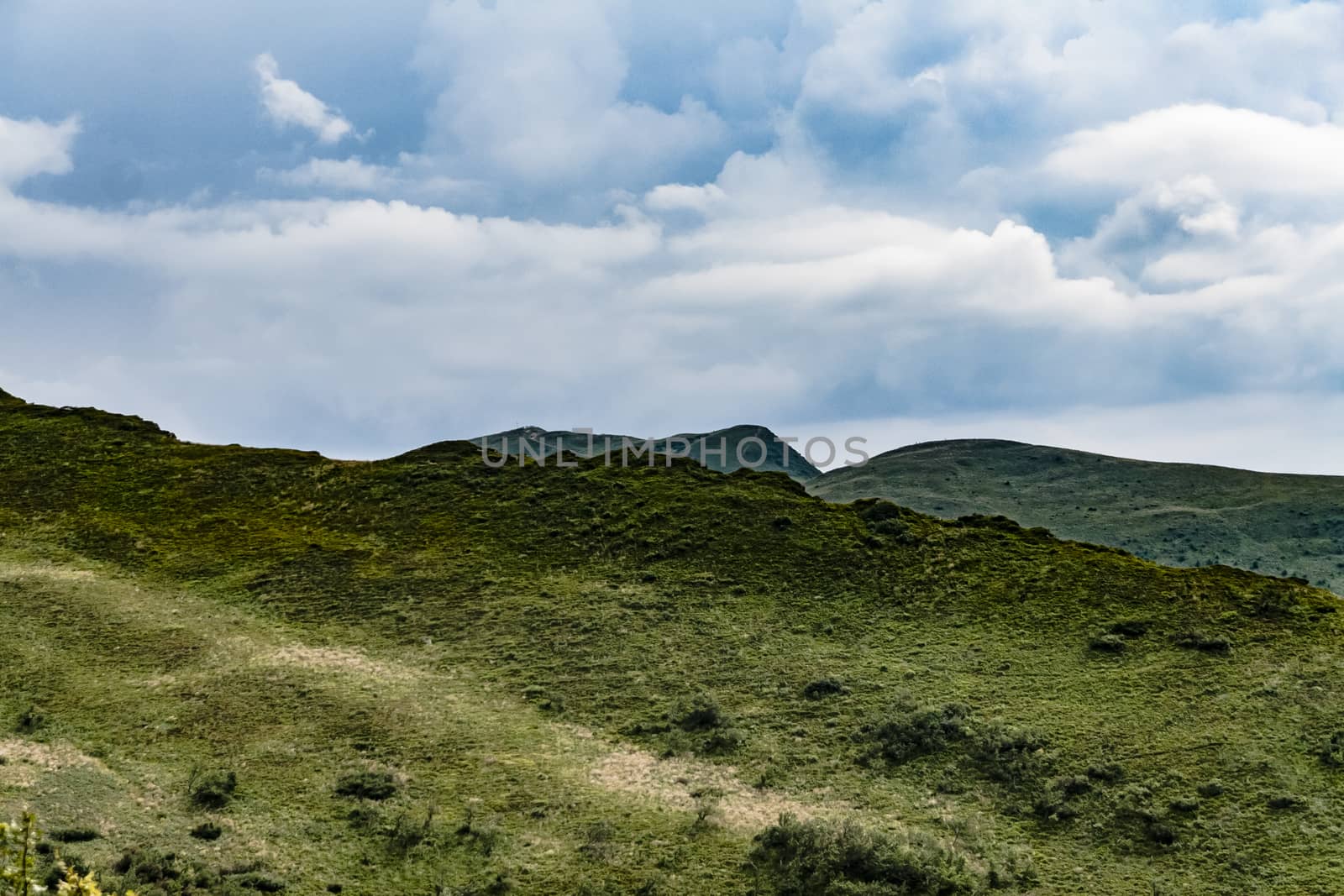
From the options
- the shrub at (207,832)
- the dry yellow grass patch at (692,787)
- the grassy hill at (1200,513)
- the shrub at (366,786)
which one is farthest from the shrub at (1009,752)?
the grassy hill at (1200,513)

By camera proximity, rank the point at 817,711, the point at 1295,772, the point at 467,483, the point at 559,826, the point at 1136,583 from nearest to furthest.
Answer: the point at 559,826
the point at 1295,772
the point at 817,711
the point at 1136,583
the point at 467,483

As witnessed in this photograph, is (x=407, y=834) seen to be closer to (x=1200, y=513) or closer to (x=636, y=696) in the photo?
(x=636, y=696)

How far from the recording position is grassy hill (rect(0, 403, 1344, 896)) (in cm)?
3089

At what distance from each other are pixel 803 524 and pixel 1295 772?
3199 centimetres

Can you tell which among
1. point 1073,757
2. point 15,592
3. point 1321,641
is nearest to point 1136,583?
point 1321,641

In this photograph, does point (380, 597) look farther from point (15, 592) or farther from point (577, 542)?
point (15, 592)

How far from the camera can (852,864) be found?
29.8 metres

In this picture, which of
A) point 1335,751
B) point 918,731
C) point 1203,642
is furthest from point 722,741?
point 1203,642

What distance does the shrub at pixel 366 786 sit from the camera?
34.5 meters

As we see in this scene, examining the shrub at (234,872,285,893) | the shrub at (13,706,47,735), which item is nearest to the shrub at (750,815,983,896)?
the shrub at (234,872,285,893)

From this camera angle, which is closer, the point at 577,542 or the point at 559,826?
the point at 559,826

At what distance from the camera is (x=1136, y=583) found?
5262 cm

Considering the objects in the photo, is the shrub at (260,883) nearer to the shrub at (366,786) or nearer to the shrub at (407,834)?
the shrub at (407,834)

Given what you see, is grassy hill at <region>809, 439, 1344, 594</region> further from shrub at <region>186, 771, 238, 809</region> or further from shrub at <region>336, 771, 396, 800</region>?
shrub at <region>186, 771, 238, 809</region>
